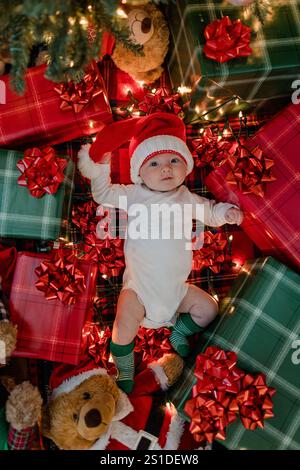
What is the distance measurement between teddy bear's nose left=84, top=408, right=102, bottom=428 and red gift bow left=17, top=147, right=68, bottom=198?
766 millimetres

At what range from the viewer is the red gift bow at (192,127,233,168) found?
1.75 metres

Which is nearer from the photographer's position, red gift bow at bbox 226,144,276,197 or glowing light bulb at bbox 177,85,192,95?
red gift bow at bbox 226,144,276,197

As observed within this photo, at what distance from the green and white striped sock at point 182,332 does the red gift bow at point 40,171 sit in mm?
716


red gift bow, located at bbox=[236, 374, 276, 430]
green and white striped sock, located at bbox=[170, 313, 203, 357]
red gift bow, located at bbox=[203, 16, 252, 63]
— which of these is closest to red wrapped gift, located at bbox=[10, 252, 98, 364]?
green and white striped sock, located at bbox=[170, 313, 203, 357]

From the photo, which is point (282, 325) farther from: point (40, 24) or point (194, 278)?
point (40, 24)

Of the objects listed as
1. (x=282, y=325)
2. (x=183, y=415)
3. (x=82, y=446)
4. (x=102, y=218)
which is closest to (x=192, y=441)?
(x=183, y=415)

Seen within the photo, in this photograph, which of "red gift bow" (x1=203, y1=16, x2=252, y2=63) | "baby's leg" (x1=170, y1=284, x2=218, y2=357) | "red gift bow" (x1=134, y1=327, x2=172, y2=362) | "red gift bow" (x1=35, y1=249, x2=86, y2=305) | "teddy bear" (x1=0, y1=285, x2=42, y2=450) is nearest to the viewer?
"teddy bear" (x1=0, y1=285, x2=42, y2=450)

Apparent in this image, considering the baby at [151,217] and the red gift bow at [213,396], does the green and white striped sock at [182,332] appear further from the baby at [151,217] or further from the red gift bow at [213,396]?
the red gift bow at [213,396]

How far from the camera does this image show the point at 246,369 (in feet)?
4.88

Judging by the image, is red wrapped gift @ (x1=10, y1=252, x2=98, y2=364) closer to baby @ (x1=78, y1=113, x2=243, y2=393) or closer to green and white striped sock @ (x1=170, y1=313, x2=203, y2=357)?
baby @ (x1=78, y1=113, x2=243, y2=393)

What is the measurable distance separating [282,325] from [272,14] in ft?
3.67

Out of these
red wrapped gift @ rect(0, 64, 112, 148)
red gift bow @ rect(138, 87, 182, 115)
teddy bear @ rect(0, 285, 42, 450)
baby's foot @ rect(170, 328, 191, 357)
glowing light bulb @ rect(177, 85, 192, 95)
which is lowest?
teddy bear @ rect(0, 285, 42, 450)

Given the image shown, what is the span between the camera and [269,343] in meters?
1.50
